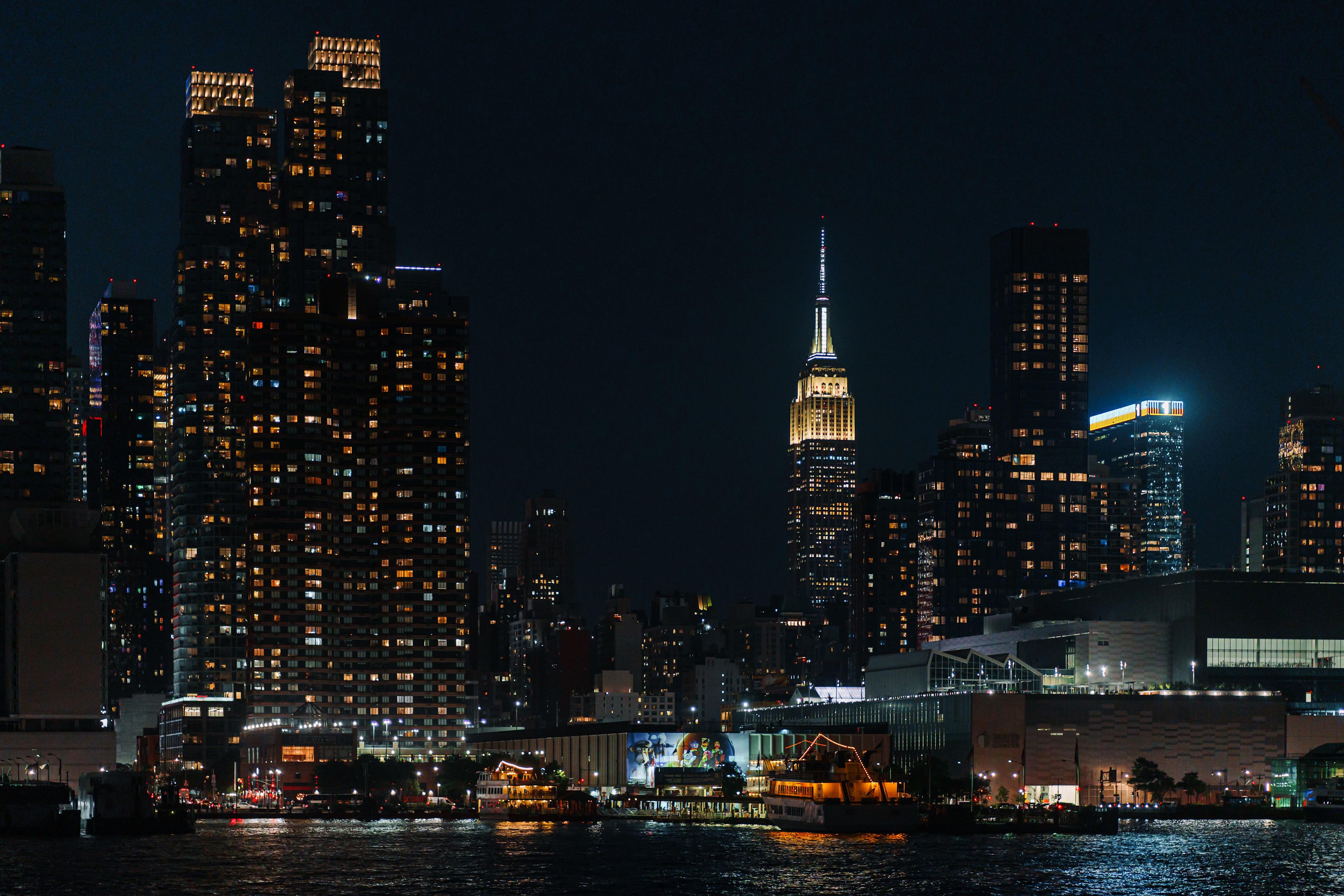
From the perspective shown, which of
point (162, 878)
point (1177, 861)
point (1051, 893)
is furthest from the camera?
point (1177, 861)

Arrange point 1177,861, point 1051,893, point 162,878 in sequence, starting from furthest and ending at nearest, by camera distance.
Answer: point 1177,861 → point 162,878 → point 1051,893

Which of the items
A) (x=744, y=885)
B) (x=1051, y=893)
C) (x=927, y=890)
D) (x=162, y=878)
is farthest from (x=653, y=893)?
(x=162, y=878)

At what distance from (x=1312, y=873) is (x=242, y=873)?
92.8m

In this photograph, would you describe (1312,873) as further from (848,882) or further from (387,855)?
(387,855)

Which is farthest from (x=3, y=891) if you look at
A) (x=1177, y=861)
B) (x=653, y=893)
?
(x=1177, y=861)

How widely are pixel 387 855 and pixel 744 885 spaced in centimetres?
4531

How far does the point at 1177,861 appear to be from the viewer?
18300 centimetres

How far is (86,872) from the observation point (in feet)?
572

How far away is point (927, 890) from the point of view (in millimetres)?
156875

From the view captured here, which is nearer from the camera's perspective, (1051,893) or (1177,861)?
(1051,893)

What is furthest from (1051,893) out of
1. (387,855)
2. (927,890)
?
(387,855)

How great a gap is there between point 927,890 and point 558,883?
99.5ft

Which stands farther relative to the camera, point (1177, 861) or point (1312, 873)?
point (1177, 861)

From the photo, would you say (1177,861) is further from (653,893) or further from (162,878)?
(162,878)
